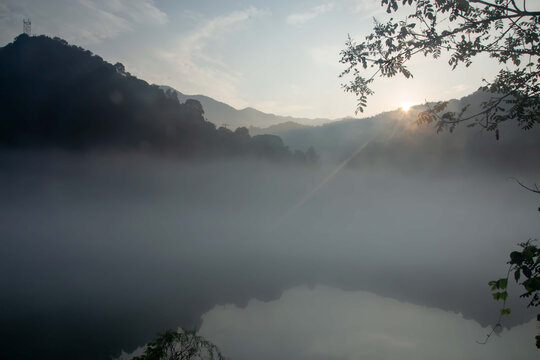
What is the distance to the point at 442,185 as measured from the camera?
13125 centimetres

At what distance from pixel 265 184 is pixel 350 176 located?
128 ft

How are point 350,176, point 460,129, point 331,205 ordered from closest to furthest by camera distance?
point 460,129 → point 331,205 → point 350,176

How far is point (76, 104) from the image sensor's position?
251ft

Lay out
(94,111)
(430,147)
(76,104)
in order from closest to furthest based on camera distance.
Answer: (76,104) < (94,111) < (430,147)

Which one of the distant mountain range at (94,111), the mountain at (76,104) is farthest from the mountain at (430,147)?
the mountain at (76,104)

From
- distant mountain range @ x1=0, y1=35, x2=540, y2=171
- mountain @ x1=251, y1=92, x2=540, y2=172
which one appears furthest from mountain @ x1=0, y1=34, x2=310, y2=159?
mountain @ x1=251, y1=92, x2=540, y2=172

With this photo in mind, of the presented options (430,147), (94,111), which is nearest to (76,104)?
(94,111)

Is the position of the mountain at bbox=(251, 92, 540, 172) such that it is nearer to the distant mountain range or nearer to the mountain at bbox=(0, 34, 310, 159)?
the distant mountain range

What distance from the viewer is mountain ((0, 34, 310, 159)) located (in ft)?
246

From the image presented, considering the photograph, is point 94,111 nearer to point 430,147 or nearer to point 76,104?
point 76,104

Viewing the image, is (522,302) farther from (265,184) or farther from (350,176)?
(350,176)

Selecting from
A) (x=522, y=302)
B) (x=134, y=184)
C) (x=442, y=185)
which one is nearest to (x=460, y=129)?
(x=442, y=185)

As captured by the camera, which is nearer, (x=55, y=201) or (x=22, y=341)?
(x=22, y=341)

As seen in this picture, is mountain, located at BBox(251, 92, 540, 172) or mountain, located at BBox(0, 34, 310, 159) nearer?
mountain, located at BBox(0, 34, 310, 159)
